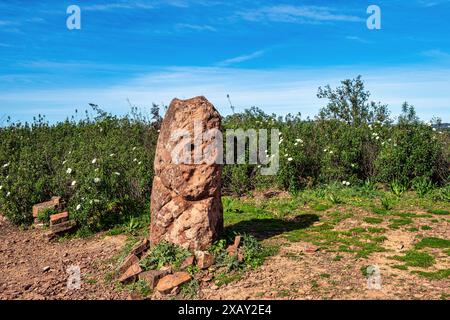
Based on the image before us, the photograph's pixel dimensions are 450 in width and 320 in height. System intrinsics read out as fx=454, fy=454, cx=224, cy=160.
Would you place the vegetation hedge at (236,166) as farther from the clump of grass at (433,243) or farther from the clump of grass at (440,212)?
the clump of grass at (433,243)

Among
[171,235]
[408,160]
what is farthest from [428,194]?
[171,235]

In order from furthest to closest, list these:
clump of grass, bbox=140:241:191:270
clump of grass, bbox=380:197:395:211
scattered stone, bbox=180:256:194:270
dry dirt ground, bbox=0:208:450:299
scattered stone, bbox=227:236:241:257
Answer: clump of grass, bbox=380:197:395:211, scattered stone, bbox=227:236:241:257, clump of grass, bbox=140:241:191:270, scattered stone, bbox=180:256:194:270, dry dirt ground, bbox=0:208:450:299

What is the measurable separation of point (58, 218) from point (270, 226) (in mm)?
3985

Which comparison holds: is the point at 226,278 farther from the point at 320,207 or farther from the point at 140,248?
the point at 320,207

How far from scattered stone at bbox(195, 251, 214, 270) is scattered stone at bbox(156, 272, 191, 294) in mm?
275

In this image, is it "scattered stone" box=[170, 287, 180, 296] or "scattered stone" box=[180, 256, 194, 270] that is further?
"scattered stone" box=[180, 256, 194, 270]

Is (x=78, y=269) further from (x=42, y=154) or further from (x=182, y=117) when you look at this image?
(x=42, y=154)

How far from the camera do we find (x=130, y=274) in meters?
5.98

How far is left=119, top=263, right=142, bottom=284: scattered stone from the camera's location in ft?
19.6

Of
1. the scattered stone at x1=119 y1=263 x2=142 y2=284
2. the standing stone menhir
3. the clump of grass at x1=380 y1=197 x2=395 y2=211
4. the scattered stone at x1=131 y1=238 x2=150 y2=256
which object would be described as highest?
the standing stone menhir

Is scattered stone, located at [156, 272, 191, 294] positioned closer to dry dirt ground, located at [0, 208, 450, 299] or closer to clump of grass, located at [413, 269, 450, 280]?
dry dirt ground, located at [0, 208, 450, 299]

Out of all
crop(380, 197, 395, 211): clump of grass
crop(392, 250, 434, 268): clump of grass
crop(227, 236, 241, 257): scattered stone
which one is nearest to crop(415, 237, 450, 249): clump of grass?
crop(392, 250, 434, 268): clump of grass

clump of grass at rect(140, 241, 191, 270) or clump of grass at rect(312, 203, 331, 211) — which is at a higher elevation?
clump of grass at rect(312, 203, 331, 211)

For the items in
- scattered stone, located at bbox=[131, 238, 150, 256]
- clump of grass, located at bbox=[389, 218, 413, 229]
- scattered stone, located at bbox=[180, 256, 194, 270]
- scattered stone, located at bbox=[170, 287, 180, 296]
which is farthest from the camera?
clump of grass, located at bbox=[389, 218, 413, 229]
